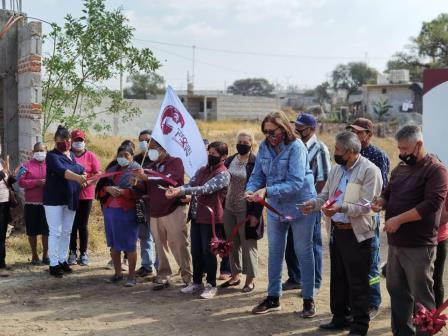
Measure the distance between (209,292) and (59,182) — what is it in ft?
7.45

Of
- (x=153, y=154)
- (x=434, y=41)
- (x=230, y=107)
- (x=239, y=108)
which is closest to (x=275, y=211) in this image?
(x=153, y=154)

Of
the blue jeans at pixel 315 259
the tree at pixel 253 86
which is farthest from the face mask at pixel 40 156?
the tree at pixel 253 86

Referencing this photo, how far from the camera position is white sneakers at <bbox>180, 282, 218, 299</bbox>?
625 centimetres

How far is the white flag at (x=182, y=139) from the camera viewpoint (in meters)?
6.67

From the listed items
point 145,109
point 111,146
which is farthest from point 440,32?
point 111,146

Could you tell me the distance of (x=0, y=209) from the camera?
296 inches

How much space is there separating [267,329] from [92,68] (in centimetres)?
657

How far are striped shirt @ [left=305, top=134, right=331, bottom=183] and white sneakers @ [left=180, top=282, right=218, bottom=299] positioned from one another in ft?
5.28

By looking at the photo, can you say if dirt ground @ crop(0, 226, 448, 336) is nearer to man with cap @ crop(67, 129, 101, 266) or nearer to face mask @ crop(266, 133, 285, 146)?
man with cap @ crop(67, 129, 101, 266)

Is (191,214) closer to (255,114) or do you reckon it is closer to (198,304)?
(198,304)

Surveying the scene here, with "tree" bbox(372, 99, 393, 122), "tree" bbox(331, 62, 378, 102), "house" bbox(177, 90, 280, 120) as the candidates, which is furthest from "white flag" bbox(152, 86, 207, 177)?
"tree" bbox(331, 62, 378, 102)

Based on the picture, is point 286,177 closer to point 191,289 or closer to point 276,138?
point 276,138

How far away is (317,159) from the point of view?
20.6ft

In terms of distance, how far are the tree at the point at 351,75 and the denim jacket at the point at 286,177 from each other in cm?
6929
